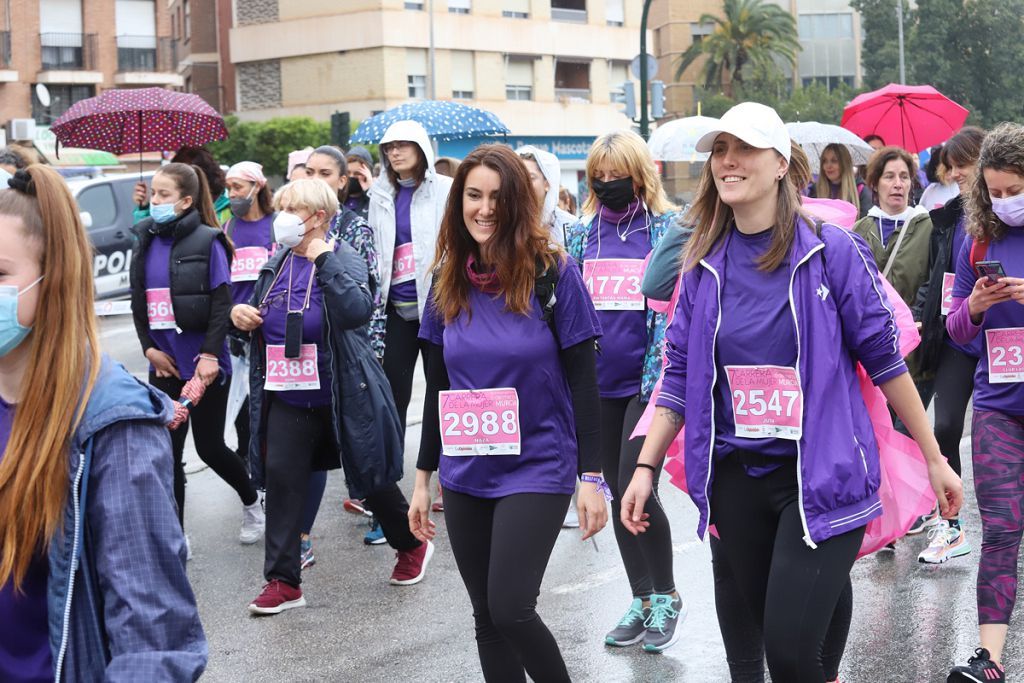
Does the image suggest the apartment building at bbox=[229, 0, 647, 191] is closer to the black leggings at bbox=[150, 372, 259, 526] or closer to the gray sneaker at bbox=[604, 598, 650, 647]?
the black leggings at bbox=[150, 372, 259, 526]

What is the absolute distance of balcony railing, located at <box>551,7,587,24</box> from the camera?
2408 inches

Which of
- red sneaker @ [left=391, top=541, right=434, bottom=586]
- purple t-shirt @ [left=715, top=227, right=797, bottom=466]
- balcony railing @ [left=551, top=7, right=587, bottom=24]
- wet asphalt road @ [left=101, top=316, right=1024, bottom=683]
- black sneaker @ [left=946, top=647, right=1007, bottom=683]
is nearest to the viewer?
purple t-shirt @ [left=715, top=227, right=797, bottom=466]

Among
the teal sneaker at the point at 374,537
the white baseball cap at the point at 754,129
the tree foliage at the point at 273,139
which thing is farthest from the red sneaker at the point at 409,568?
the tree foliage at the point at 273,139

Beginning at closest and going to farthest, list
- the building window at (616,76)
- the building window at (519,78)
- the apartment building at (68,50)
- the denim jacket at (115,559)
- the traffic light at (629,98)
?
the denim jacket at (115,559), the traffic light at (629,98), the apartment building at (68,50), the building window at (519,78), the building window at (616,76)

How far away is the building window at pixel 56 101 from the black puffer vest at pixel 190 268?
49.7 metres

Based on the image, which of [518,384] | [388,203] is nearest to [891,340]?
[518,384]

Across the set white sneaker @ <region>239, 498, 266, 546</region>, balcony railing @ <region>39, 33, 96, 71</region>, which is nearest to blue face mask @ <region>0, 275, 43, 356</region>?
white sneaker @ <region>239, 498, 266, 546</region>

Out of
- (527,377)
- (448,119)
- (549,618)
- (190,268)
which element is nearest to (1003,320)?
(527,377)

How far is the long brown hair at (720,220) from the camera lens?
3.86 metres

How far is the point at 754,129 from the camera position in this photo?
3.87m

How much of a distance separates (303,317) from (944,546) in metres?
3.48

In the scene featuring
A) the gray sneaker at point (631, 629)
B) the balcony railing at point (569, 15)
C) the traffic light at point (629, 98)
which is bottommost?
the gray sneaker at point (631, 629)

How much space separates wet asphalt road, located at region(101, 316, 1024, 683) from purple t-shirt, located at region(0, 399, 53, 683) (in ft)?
10.5

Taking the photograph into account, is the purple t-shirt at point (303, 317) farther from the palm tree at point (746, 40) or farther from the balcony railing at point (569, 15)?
the palm tree at point (746, 40)
